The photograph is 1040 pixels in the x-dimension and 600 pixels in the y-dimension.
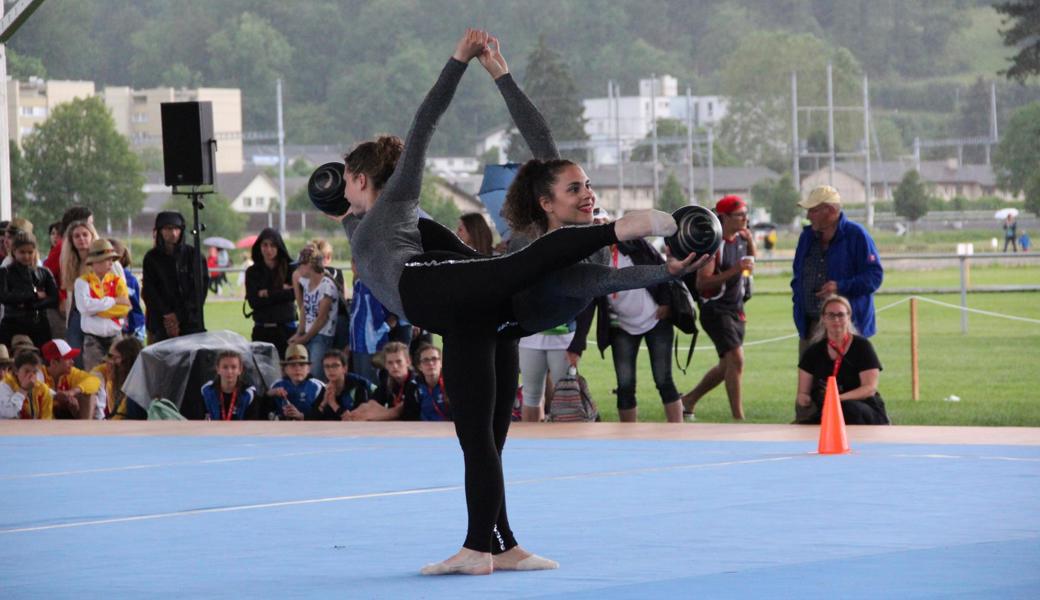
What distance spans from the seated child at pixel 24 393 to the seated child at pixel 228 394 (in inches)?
40.2

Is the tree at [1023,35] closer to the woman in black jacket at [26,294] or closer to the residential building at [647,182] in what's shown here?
the residential building at [647,182]

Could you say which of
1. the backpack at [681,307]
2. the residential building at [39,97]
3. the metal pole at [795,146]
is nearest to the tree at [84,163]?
the residential building at [39,97]

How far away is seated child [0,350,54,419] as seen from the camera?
10.3m

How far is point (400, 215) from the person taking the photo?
5059mm

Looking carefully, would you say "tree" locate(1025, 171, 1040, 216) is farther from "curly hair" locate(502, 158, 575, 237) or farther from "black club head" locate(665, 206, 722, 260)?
"black club head" locate(665, 206, 722, 260)

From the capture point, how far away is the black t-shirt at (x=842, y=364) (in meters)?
8.77

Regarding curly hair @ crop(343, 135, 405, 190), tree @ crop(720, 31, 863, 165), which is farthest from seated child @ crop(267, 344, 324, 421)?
tree @ crop(720, 31, 863, 165)

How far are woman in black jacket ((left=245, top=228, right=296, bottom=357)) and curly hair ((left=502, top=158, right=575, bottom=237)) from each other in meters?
6.63

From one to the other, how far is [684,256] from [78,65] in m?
98.0

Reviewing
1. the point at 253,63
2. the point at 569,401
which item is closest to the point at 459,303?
the point at 569,401

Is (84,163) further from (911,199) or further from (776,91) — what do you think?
(776,91)

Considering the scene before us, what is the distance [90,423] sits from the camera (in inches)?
392

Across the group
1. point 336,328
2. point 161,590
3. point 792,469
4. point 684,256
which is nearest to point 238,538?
point 161,590

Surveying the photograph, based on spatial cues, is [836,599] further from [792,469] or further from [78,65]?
[78,65]
